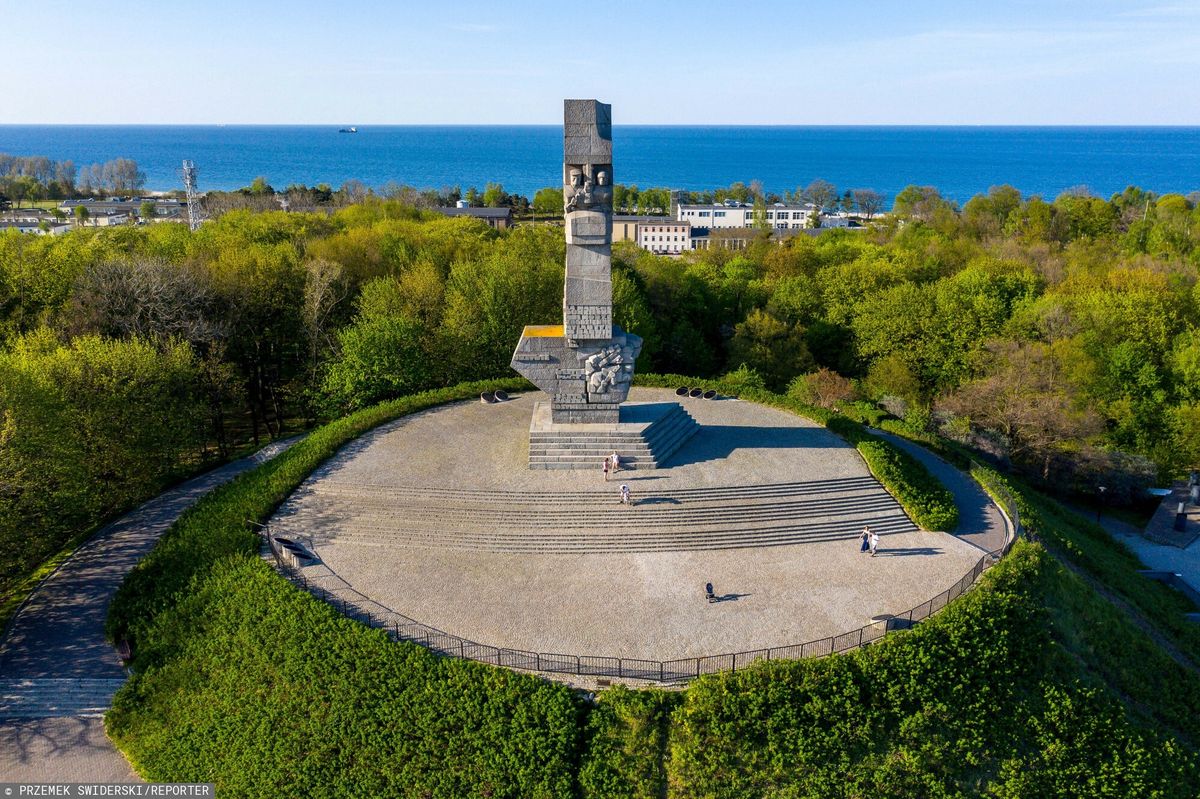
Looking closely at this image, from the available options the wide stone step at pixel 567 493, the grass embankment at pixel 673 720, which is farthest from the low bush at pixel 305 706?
the wide stone step at pixel 567 493

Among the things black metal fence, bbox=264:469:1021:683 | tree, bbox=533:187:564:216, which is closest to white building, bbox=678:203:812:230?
tree, bbox=533:187:564:216

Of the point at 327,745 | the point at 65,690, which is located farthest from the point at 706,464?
the point at 65,690

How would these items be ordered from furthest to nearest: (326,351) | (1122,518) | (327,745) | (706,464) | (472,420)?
(326,351)
(1122,518)
(472,420)
(706,464)
(327,745)

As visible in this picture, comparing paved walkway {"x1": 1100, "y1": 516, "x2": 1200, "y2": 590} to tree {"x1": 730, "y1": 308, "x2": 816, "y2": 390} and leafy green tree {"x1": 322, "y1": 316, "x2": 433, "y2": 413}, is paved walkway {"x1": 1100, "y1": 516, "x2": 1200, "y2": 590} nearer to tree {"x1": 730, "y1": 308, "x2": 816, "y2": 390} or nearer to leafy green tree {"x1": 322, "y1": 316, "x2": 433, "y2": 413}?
tree {"x1": 730, "y1": 308, "x2": 816, "y2": 390}

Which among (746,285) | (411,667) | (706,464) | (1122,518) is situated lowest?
(1122,518)

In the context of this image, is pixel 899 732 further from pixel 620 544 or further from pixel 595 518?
pixel 595 518

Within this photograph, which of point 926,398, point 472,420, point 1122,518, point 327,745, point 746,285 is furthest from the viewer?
point 746,285

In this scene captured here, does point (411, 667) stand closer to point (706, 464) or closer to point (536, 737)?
point (536, 737)
